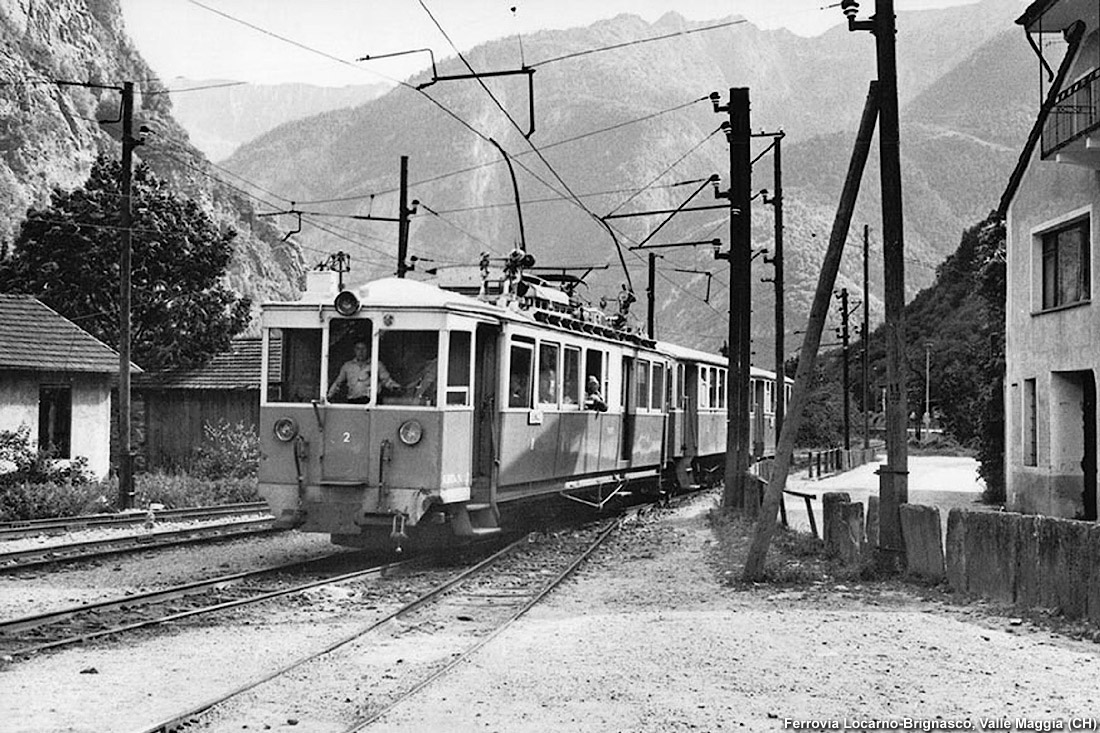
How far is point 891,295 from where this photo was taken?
1339 cm

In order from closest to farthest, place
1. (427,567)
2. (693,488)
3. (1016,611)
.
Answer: (1016,611), (427,567), (693,488)

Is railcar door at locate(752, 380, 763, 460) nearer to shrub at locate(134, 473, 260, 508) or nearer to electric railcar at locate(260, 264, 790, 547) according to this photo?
shrub at locate(134, 473, 260, 508)

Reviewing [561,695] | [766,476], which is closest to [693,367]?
[766,476]

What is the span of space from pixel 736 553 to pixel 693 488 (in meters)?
11.1

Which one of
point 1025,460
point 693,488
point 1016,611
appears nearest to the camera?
point 1016,611

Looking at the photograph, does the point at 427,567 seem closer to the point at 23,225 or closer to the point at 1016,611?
the point at 1016,611

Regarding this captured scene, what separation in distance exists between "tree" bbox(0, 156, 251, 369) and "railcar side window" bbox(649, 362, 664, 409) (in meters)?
15.6

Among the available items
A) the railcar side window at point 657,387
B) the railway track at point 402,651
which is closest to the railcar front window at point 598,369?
the railcar side window at point 657,387

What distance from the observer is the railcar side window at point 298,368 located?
45.1 ft

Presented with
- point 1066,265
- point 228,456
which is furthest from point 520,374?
point 228,456

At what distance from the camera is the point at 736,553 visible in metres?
15.8

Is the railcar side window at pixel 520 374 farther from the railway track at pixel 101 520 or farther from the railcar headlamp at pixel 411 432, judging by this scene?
the railway track at pixel 101 520

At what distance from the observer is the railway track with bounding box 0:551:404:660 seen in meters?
9.46

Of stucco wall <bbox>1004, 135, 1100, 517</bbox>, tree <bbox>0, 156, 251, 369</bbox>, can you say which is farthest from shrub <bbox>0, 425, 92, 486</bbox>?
stucco wall <bbox>1004, 135, 1100, 517</bbox>
